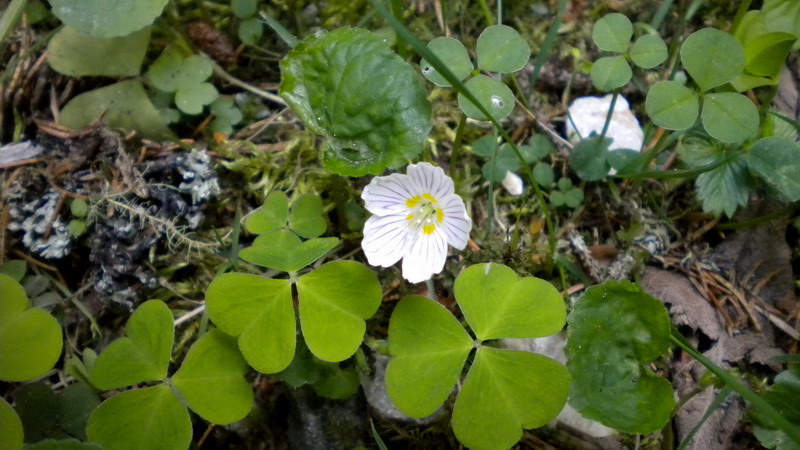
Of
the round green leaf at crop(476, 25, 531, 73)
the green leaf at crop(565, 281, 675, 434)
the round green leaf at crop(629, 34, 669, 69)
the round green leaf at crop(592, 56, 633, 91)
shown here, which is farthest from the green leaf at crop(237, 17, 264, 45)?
the green leaf at crop(565, 281, 675, 434)

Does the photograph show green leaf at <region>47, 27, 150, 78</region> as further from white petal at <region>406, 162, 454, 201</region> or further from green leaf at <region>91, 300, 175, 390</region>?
white petal at <region>406, 162, 454, 201</region>

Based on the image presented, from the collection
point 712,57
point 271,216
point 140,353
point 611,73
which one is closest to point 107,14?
point 271,216

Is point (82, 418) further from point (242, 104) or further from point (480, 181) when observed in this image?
point (480, 181)

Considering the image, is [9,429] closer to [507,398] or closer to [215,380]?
[215,380]

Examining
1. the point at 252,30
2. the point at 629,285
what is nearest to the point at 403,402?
the point at 629,285

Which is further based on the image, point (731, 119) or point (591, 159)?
point (591, 159)

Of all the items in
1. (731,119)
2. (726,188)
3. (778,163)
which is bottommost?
(726,188)

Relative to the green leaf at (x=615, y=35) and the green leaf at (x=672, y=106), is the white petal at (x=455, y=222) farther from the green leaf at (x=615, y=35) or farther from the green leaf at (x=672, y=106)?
the green leaf at (x=615, y=35)

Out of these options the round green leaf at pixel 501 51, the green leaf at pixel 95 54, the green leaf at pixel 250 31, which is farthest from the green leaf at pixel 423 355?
the green leaf at pixel 95 54
